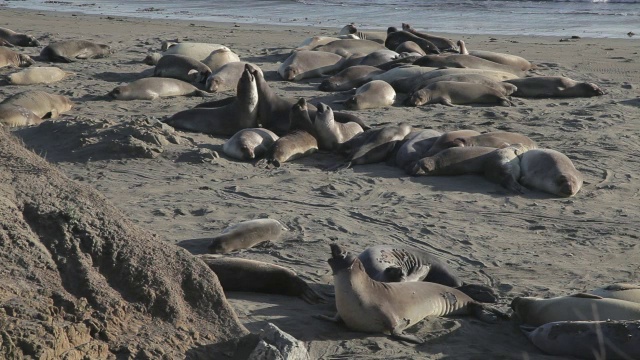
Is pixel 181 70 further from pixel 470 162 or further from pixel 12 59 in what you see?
pixel 470 162

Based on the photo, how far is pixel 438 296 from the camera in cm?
506

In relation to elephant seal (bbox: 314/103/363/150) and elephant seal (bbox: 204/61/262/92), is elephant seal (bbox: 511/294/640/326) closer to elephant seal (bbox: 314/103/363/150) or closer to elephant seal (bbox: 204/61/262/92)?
elephant seal (bbox: 314/103/363/150)

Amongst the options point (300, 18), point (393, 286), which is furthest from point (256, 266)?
point (300, 18)

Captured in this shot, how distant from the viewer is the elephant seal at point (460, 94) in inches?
432

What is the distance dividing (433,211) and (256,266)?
2.19 meters

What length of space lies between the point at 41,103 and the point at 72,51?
440 centimetres

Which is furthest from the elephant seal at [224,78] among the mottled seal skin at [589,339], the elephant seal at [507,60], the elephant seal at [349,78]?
the mottled seal skin at [589,339]

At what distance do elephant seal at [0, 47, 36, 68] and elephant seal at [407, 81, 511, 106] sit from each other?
17.6ft

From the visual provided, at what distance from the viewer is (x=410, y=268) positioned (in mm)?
5578

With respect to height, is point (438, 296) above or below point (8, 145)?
below

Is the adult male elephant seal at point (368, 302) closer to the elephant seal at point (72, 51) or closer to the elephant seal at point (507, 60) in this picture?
the elephant seal at point (507, 60)

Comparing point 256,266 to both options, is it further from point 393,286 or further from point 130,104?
point 130,104

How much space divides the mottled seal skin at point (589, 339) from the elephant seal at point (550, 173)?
3.10 m

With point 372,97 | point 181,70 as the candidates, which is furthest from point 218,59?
point 372,97
